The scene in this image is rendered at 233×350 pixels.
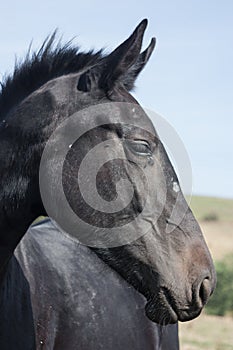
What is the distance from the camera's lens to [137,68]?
3.96 m

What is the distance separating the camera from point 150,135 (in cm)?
360

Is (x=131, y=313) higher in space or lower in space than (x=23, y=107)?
lower

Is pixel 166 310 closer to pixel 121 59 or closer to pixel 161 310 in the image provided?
pixel 161 310

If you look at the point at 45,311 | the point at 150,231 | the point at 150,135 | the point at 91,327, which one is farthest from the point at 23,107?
the point at 91,327

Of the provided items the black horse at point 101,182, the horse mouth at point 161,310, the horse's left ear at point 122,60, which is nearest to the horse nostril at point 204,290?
the black horse at point 101,182

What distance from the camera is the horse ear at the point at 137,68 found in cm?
391

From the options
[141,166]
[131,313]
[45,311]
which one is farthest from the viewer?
[131,313]

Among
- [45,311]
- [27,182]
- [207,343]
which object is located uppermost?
[27,182]

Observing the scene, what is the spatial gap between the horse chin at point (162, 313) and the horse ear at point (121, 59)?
117cm

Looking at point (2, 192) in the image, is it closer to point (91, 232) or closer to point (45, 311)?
point (91, 232)

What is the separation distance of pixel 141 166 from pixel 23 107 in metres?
0.74

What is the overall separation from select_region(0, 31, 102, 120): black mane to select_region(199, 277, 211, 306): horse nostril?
54.8 inches

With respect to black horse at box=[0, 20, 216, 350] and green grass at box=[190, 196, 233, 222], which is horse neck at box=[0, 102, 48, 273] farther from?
green grass at box=[190, 196, 233, 222]

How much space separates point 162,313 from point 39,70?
59.6 inches
